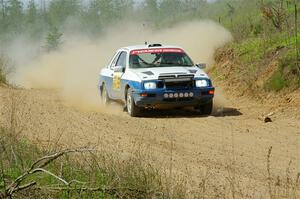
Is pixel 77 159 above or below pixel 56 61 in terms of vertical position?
→ above

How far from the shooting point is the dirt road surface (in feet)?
25.2

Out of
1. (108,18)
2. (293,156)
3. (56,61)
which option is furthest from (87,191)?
(108,18)

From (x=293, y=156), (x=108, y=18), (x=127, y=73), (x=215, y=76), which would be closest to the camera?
(x=293, y=156)

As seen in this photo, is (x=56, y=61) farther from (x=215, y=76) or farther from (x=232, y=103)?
(x=232, y=103)

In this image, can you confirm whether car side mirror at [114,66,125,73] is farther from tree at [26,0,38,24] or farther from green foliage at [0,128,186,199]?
tree at [26,0,38,24]

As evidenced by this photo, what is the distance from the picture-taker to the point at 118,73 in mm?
14680

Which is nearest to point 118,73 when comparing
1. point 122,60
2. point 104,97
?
point 122,60

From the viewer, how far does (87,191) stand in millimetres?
5492

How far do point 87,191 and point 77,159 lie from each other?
4.44 ft

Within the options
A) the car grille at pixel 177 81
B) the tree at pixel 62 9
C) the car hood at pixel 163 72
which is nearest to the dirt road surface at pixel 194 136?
the car grille at pixel 177 81

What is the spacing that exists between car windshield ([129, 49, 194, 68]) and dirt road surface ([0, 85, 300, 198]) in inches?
43.8

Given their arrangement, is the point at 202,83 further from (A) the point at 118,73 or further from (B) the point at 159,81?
(A) the point at 118,73

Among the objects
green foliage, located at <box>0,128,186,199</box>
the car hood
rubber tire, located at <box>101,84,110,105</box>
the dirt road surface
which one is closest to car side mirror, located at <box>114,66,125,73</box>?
the car hood

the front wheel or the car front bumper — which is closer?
the car front bumper
